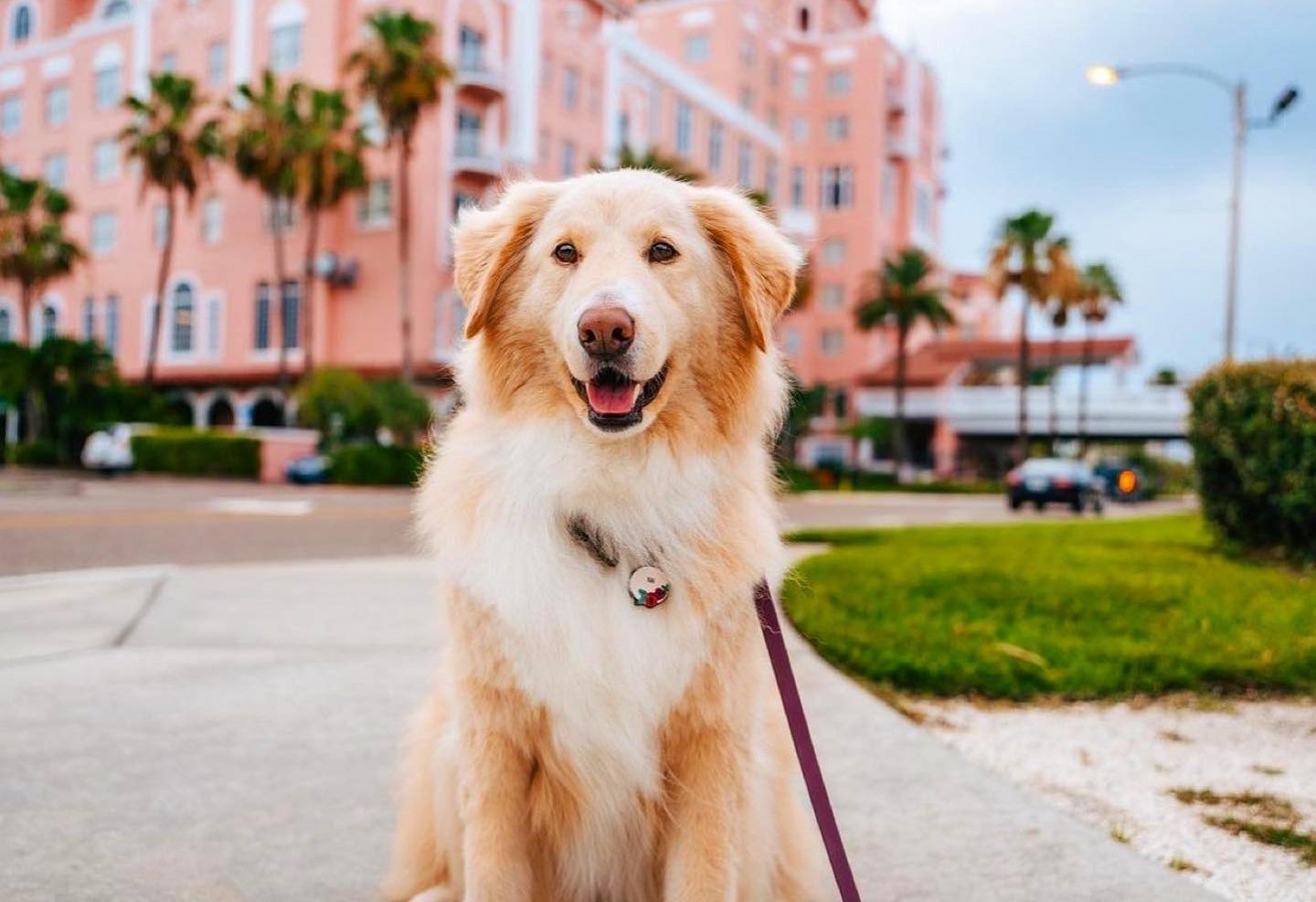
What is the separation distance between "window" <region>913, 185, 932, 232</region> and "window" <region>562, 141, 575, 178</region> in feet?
96.2

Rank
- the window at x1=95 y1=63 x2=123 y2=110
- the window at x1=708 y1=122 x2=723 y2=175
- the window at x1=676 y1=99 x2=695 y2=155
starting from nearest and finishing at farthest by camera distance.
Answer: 1. the window at x1=95 y1=63 x2=123 y2=110
2. the window at x1=676 y1=99 x2=695 y2=155
3. the window at x1=708 y1=122 x2=723 y2=175

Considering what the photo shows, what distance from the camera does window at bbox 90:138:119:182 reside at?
149 ft

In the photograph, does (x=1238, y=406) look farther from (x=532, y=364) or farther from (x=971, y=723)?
(x=532, y=364)

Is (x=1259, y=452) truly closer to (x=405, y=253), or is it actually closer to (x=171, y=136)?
(x=405, y=253)

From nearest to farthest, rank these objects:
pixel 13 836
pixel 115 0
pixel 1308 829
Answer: pixel 13 836 < pixel 1308 829 < pixel 115 0

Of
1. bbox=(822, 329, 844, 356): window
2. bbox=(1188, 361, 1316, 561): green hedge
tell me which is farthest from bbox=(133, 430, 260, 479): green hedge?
bbox=(822, 329, 844, 356): window

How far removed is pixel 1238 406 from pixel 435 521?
414 inches

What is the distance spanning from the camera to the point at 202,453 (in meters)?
32.2

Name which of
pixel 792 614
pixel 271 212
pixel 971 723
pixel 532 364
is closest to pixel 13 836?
pixel 532 364

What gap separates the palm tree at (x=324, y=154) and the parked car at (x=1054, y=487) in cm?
2363

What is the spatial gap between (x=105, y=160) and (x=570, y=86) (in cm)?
2154

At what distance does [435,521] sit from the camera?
262cm

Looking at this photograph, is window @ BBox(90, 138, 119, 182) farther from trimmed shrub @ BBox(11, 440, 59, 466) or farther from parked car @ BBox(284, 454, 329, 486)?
parked car @ BBox(284, 454, 329, 486)

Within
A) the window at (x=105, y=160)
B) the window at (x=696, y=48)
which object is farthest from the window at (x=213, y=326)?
the window at (x=696, y=48)
